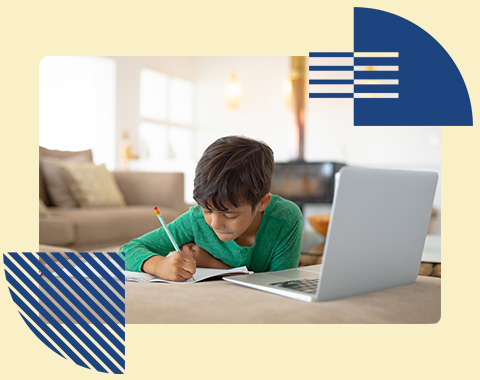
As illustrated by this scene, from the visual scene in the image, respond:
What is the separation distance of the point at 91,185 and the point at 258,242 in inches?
95.7

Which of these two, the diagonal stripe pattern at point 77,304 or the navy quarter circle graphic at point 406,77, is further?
the navy quarter circle graphic at point 406,77

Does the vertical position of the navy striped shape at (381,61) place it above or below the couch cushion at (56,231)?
above

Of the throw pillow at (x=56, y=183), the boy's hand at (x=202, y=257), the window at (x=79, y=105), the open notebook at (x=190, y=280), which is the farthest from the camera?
the window at (x=79, y=105)

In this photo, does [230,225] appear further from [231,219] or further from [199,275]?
[199,275]

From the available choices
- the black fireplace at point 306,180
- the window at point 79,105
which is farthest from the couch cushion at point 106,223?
the window at point 79,105

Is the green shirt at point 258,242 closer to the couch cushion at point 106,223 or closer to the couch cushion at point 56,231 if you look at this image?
the couch cushion at point 56,231

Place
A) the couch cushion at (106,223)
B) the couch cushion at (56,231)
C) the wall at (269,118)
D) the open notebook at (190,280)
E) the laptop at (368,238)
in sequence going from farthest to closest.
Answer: the wall at (269,118)
the couch cushion at (106,223)
the couch cushion at (56,231)
the open notebook at (190,280)
the laptop at (368,238)

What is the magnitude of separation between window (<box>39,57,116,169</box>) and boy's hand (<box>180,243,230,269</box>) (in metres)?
3.99

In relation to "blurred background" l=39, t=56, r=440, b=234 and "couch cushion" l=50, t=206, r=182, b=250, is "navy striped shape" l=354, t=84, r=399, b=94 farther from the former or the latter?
"blurred background" l=39, t=56, r=440, b=234

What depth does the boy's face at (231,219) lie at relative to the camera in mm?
1101

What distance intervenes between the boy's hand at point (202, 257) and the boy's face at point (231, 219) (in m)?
0.12

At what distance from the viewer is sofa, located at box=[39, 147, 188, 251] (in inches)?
108

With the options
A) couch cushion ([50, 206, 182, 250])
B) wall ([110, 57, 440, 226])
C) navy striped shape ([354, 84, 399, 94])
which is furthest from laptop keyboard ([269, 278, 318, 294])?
wall ([110, 57, 440, 226])

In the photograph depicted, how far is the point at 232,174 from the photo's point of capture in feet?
3.60
